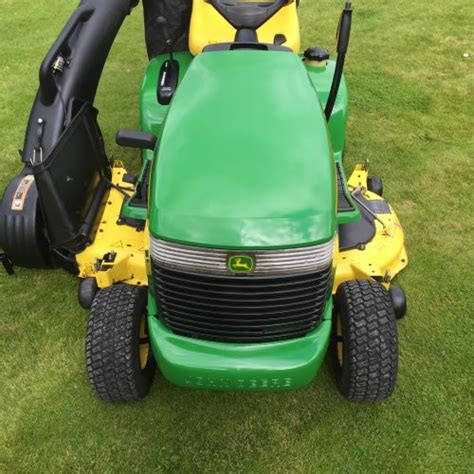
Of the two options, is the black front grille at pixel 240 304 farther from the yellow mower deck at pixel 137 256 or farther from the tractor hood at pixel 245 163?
the yellow mower deck at pixel 137 256

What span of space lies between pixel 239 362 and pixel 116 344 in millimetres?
560

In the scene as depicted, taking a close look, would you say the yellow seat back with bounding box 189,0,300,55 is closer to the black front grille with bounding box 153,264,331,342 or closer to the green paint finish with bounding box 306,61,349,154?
the green paint finish with bounding box 306,61,349,154

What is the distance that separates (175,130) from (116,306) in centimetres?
79

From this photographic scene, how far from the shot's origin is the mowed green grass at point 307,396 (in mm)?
2338

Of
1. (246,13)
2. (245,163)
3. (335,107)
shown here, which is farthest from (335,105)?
(245,163)

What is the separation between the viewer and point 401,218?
Result: 3566 mm

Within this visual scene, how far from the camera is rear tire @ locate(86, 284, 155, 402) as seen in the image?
7.23 feet

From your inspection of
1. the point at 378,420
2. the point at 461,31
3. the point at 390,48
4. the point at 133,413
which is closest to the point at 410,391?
the point at 378,420

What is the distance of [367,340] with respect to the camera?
2.18 meters

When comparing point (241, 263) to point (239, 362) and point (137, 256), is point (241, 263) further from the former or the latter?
point (137, 256)

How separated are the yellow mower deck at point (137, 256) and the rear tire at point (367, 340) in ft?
0.98

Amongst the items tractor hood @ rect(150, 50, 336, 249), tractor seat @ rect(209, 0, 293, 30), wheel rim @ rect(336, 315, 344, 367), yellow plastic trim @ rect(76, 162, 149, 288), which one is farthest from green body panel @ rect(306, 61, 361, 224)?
yellow plastic trim @ rect(76, 162, 149, 288)

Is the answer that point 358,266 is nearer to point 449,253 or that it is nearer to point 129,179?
point 449,253

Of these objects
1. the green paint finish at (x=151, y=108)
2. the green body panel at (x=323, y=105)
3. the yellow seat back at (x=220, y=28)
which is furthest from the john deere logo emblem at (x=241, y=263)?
the yellow seat back at (x=220, y=28)
